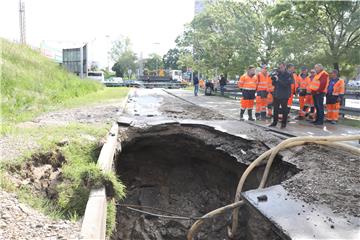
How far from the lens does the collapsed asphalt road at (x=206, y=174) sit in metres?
4.29

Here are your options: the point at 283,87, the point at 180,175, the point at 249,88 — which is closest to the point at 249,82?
the point at 249,88

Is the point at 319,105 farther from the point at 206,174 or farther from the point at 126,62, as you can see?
the point at 126,62

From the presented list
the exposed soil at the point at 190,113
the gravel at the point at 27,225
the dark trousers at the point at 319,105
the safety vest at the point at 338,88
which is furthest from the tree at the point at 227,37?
the gravel at the point at 27,225

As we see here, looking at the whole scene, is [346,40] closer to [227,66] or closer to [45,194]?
[227,66]

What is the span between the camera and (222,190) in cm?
736

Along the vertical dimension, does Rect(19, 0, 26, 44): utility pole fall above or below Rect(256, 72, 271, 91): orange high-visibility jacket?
above

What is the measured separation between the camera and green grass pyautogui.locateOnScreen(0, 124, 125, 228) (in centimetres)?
353

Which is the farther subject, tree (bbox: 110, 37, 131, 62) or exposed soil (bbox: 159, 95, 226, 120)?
tree (bbox: 110, 37, 131, 62)

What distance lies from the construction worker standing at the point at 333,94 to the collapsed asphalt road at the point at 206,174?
11.7 feet

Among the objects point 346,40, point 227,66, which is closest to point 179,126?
point 346,40

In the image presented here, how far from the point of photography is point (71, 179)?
4.18m

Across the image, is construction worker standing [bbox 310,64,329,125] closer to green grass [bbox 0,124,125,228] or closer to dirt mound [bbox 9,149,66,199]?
green grass [bbox 0,124,125,228]

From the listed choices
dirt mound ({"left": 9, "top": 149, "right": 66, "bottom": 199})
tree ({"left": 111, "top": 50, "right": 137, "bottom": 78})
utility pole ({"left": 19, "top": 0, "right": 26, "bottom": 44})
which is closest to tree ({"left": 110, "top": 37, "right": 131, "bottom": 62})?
tree ({"left": 111, "top": 50, "right": 137, "bottom": 78})

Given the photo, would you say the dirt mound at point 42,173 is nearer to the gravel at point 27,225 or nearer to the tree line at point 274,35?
the gravel at point 27,225
